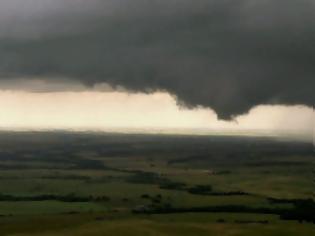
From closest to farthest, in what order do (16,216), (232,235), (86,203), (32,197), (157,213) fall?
(232,235), (16,216), (157,213), (86,203), (32,197)

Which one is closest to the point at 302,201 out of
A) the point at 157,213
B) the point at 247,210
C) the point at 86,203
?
the point at 247,210

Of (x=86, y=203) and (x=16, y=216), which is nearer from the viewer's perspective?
(x=16, y=216)

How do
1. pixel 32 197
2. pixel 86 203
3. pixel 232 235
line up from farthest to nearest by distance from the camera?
pixel 32 197 → pixel 86 203 → pixel 232 235

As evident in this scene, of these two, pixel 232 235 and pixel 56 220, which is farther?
pixel 56 220

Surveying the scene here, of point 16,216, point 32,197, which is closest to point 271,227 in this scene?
point 16,216

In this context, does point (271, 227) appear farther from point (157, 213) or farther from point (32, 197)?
point (32, 197)

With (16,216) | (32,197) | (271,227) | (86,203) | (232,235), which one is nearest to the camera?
(232,235)

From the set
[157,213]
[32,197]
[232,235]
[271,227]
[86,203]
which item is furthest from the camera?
[32,197]

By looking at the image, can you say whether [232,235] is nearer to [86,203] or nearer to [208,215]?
[208,215]
